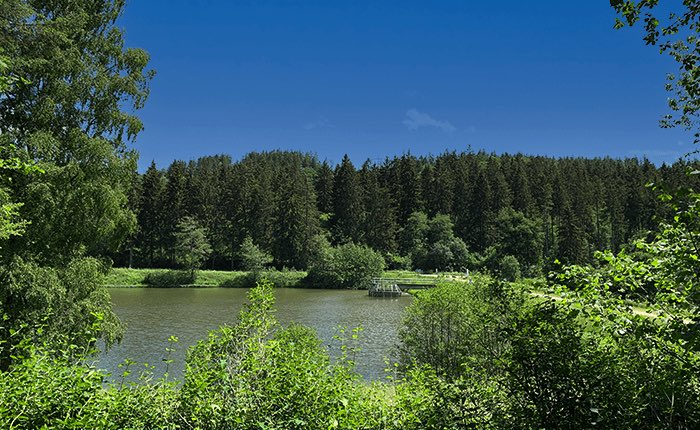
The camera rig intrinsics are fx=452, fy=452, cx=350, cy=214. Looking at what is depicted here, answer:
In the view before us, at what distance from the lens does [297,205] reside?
209 ft

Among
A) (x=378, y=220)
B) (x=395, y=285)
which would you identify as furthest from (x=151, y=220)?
(x=395, y=285)

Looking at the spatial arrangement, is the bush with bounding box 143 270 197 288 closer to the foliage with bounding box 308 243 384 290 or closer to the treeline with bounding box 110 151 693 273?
the treeline with bounding box 110 151 693 273

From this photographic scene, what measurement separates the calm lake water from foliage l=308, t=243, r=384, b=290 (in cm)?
779

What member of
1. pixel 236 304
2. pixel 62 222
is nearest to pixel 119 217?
pixel 62 222

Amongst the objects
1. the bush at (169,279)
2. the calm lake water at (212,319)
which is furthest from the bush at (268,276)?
the calm lake water at (212,319)

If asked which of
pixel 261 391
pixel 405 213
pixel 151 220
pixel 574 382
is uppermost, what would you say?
pixel 405 213

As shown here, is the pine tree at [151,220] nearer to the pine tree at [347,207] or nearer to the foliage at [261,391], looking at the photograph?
the pine tree at [347,207]

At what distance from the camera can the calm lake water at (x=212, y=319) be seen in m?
16.6

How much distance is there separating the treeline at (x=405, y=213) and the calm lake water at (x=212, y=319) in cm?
1943

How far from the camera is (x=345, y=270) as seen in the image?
5331 cm

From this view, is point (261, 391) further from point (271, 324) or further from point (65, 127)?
point (65, 127)

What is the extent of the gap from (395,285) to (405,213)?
31347 mm

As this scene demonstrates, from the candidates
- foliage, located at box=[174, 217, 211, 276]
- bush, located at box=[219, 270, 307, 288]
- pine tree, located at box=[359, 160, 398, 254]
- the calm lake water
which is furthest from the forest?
pine tree, located at box=[359, 160, 398, 254]

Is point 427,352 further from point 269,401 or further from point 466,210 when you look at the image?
point 466,210
